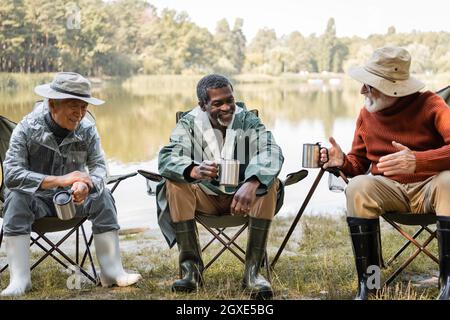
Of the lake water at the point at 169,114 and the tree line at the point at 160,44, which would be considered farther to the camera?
the tree line at the point at 160,44

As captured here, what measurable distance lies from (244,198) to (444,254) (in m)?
0.77

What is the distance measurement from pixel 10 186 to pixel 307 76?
1053 cm

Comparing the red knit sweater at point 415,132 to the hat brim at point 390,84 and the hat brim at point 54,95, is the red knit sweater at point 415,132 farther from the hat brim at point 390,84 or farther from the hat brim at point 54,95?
the hat brim at point 54,95

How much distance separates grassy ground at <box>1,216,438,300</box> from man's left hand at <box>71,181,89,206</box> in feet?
1.34

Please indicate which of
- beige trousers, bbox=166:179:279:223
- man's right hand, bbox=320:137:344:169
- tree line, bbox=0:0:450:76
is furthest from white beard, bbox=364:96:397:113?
tree line, bbox=0:0:450:76

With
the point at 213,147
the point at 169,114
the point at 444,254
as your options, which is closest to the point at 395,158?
the point at 444,254

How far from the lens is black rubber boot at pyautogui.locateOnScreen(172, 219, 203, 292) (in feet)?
9.40

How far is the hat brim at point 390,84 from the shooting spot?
280cm

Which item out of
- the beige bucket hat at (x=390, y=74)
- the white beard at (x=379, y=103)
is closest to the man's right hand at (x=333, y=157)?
the white beard at (x=379, y=103)

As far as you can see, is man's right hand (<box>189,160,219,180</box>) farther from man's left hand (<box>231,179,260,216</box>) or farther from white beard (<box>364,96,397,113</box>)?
white beard (<box>364,96,397,113</box>)

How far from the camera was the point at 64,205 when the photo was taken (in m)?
2.84

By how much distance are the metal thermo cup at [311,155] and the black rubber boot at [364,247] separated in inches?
15.1

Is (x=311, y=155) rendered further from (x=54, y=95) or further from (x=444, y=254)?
(x=54, y=95)
